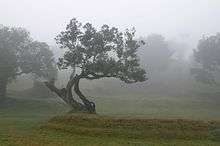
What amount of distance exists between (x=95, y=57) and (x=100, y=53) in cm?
75

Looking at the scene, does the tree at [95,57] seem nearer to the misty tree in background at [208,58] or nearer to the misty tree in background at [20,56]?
the misty tree in background at [20,56]

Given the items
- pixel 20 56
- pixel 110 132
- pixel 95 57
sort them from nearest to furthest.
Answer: pixel 110 132 < pixel 95 57 < pixel 20 56

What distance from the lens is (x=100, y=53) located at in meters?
50.8

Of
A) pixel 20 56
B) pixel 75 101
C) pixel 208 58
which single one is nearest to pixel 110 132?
pixel 75 101

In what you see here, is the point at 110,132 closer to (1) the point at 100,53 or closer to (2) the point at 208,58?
(1) the point at 100,53

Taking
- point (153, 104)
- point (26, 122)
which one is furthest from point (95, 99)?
point (26, 122)

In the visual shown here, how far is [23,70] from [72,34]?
21.6 m

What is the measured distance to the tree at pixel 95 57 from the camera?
164ft

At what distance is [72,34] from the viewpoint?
51.1 m

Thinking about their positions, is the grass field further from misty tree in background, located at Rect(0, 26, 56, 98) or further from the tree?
misty tree in background, located at Rect(0, 26, 56, 98)

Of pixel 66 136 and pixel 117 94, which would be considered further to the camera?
pixel 117 94

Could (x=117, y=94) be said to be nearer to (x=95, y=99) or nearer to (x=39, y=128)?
(x=95, y=99)

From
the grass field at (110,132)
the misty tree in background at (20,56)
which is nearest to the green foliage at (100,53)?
the grass field at (110,132)

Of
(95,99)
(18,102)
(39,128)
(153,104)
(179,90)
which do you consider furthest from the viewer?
(179,90)
